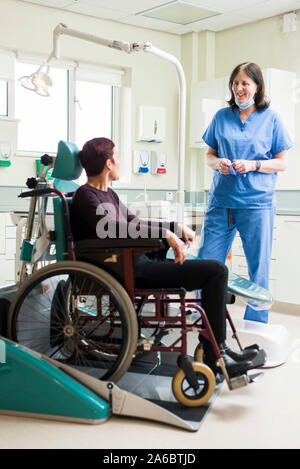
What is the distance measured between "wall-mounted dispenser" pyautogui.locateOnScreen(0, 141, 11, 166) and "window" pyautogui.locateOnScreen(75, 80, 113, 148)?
2.59 feet

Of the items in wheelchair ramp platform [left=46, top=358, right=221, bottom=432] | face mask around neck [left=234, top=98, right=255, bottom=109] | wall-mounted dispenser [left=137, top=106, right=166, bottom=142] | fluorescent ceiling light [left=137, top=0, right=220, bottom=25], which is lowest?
wheelchair ramp platform [left=46, top=358, right=221, bottom=432]

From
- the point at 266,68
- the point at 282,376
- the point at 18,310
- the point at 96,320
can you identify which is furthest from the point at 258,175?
the point at 266,68

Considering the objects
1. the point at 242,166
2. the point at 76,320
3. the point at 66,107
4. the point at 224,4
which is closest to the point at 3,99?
the point at 66,107

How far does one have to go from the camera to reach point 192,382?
2.07 meters

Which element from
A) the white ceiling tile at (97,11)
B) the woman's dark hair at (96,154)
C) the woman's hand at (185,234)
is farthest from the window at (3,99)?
the woman's hand at (185,234)

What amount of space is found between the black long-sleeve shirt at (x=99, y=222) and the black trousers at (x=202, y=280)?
148 mm

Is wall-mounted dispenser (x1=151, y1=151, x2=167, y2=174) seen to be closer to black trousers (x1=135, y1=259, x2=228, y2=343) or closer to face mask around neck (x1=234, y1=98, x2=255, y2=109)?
face mask around neck (x1=234, y1=98, x2=255, y2=109)

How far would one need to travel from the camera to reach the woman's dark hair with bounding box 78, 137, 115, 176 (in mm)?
2256

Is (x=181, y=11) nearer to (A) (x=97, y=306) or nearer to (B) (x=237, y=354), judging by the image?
(A) (x=97, y=306)

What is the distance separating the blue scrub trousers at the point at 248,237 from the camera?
2.93 meters

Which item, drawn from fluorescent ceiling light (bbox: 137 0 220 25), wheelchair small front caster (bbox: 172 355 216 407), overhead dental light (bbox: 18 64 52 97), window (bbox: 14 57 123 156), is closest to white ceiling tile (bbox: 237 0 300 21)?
fluorescent ceiling light (bbox: 137 0 220 25)

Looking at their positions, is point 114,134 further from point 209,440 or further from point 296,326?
point 209,440

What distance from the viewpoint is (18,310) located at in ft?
7.07

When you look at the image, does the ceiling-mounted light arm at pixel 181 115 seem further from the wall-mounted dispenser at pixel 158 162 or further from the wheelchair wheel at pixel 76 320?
the wall-mounted dispenser at pixel 158 162
